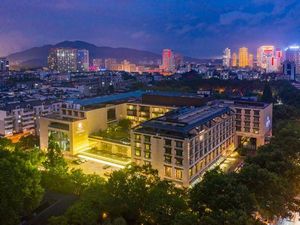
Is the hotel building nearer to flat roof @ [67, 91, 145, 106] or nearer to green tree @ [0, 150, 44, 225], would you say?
green tree @ [0, 150, 44, 225]

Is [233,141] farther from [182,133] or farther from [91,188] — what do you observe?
[91,188]

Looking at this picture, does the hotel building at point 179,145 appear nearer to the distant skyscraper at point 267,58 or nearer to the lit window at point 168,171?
the lit window at point 168,171

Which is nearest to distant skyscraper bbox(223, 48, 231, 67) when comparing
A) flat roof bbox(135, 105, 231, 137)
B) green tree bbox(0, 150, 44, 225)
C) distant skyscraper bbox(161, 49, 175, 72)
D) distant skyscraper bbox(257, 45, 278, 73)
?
distant skyscraper bbox(257, 45, 278, 73)

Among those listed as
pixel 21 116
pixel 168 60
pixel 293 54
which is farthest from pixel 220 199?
pixel 168 60

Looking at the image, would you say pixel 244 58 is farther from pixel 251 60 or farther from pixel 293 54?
pixel 293 54

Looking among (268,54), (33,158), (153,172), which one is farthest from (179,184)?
(268,54)

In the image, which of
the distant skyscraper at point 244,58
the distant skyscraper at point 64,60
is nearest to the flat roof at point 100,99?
the distant skyscraper at point 64,60
